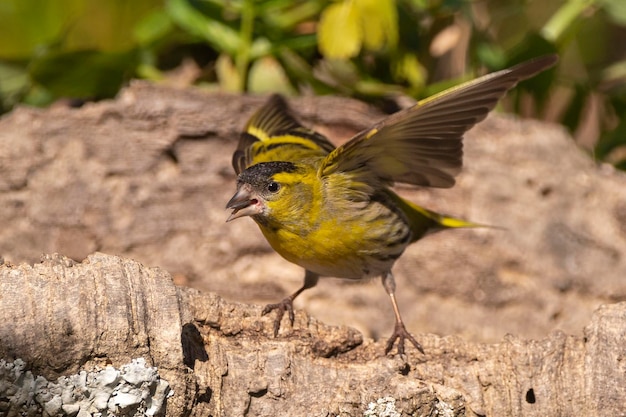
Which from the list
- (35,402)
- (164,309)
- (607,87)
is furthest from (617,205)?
(35,402)

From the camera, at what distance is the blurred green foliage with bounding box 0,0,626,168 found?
16.3 ft

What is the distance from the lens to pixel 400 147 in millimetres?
3539

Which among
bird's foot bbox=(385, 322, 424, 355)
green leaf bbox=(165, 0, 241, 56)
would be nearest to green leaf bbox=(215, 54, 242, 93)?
green leaf bbox=(165, 0, 241, 56)

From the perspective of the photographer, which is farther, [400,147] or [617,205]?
[617,205]

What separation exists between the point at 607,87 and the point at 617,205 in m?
1.40

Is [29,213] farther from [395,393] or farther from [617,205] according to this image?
[617,205]

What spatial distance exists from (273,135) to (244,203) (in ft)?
3.17

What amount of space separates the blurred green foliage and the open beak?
59.0 inches

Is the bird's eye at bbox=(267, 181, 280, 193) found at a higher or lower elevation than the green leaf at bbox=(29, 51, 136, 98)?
lower

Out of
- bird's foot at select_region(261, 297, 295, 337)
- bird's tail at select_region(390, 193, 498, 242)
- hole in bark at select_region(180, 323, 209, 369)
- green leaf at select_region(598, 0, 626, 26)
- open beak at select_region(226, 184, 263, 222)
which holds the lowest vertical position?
hole in bark at select_region(180, 323, 209, 369)

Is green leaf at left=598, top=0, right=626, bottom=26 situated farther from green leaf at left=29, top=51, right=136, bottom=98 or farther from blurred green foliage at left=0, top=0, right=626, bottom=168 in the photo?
green leaf at left=29, top=51, right=136, bottom=98

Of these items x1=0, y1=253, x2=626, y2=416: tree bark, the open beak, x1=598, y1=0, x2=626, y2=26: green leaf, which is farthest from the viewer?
x1=598, y1=0, x2=626, y2=26: green leaf

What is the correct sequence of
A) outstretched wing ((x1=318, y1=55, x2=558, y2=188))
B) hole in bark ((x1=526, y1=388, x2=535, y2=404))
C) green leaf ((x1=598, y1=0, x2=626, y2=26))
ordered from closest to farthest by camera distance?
1. hole in bark ((x1=526, y1=388, x2=535, y2=404))
2. outstretched wing ((x1=318, y1=55, x2=558, y2=188))
3. green leaf ((x1=598, y1=0, x2=626, y2=26))

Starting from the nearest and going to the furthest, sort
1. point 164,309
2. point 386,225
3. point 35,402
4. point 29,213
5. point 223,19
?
point 35,402 → point 164,309 → point 386,225 → point 29,213 → point 223,19
